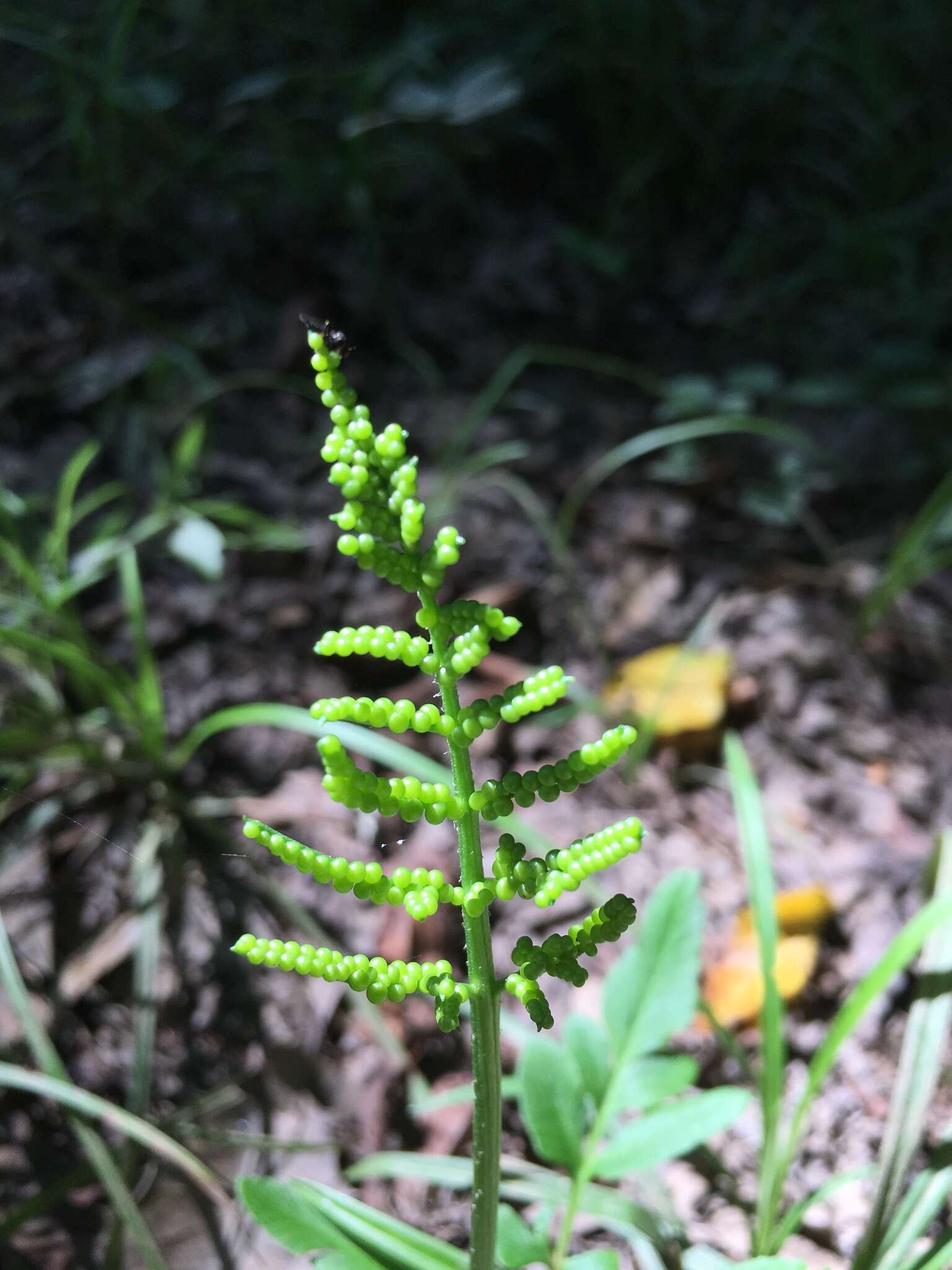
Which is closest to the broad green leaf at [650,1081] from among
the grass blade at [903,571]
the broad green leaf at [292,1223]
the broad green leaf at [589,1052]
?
the broad green leaf at [589,1052]

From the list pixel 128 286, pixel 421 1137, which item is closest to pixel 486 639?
pixel 421 1137

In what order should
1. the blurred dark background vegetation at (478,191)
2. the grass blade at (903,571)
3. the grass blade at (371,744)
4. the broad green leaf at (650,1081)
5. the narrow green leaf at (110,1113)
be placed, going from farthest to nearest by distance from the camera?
the blurred dark background vegetation at (478,191), the grass blade at (903,571), the grass blade at (371,744), the narrow green leaf at (110,1113), the broad green leaf at (650,1081)

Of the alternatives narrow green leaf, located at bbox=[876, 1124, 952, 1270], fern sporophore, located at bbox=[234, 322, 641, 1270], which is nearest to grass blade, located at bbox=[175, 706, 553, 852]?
narrow green leaf, located at bbox=[876, 1124, 952, 1270]

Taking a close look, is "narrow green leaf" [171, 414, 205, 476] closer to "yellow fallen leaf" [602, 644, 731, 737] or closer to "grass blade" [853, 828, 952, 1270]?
"yellow fallen leaf" [602, 644, 731, 737]

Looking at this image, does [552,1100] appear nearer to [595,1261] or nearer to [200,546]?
[595,1261]

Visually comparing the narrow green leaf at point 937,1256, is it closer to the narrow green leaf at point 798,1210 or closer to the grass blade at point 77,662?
the narrow green leaf at point 798,1210

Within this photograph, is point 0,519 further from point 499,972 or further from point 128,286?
point 128,286
